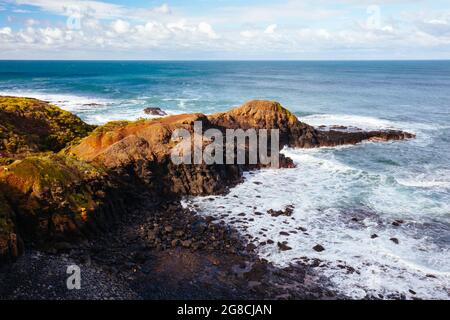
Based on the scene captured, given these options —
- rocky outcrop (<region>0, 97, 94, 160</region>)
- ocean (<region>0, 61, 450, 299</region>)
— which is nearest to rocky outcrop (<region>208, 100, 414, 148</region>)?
ocean (<region>0, 61, 450, 299</region>)

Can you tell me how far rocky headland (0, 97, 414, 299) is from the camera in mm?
20422

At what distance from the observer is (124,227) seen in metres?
27.1

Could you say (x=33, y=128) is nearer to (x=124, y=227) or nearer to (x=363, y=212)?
(x=124, y=227)

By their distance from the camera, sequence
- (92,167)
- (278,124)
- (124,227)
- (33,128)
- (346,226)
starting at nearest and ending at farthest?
(124,227) < (346,226) < (92,167) < (33,128) < (278,124)

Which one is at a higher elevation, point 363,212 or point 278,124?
point 278,124

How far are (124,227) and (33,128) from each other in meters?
23.5

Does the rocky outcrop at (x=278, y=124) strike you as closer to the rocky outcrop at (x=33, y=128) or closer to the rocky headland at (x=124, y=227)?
the rocky headland at (x=124, y=227)

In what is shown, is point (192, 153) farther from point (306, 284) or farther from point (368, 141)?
point (368, 141)

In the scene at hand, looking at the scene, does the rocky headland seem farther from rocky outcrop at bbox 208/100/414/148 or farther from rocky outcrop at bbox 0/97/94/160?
rocky outcrop at bbox 208/100/414/148

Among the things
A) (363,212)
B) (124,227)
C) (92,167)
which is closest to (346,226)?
(363,212)

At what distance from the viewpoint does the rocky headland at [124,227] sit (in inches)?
804

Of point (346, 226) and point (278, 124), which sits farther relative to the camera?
point (278, 124)

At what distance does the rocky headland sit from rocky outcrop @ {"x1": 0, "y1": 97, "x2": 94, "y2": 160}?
0.25 m

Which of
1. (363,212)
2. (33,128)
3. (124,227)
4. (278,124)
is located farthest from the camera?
(278,124)
